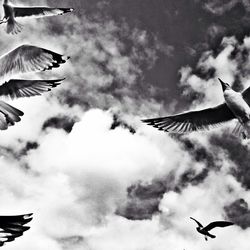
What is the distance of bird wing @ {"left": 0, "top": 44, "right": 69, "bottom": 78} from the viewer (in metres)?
6.45

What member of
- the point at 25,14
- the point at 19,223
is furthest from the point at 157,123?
the point at 19,223

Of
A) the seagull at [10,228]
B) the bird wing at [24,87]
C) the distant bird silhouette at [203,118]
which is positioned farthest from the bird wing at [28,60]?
the distant bird silhouette at [203,118]

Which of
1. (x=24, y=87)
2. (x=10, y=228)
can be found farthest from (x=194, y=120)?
(x=10, y=228)

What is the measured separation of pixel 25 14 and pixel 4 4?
96cm

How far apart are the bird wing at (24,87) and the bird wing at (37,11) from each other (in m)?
6.09

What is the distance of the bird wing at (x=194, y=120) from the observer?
12148 millimetres

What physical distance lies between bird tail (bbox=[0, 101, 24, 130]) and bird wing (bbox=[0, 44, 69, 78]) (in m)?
0.86

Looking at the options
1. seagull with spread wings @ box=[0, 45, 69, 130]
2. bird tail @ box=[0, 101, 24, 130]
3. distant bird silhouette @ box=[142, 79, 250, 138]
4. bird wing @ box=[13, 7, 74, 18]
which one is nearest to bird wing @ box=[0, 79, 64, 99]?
seagull with spread wings @ box=[0, 45, 69, 130]

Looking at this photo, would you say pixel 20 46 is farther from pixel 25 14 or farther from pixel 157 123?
pixel 25 14

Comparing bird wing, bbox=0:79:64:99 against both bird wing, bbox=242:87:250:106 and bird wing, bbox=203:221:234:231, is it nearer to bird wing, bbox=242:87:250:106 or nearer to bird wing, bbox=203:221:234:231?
bird wing, bbox=242:87:250:106

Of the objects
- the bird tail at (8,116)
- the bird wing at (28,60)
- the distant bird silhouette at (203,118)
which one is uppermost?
the distant bird silhouette at (203,118)

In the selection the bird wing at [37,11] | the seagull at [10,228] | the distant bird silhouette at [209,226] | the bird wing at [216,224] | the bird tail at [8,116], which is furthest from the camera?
the distant bird silhouette at [209,226]

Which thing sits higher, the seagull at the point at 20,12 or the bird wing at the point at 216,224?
the seagull at the point at 20,12

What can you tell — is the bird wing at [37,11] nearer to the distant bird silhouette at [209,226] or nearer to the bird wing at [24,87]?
the bird wing at [24,87]
